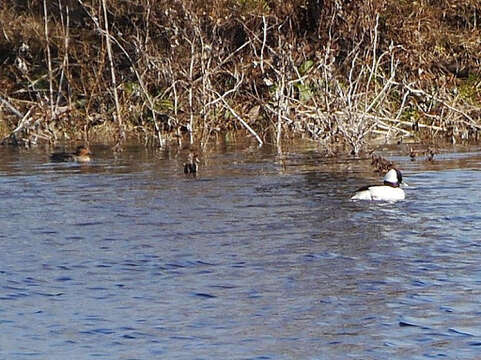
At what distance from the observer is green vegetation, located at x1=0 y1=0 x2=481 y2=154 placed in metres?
25.2

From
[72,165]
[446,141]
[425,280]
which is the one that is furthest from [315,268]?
[446,141]

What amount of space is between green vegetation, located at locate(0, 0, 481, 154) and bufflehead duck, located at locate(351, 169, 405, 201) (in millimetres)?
6330

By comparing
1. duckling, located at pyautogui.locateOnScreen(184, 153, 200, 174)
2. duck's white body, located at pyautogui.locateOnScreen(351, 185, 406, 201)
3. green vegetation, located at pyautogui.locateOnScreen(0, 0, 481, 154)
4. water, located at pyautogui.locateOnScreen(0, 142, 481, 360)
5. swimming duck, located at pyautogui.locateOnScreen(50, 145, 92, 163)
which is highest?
green vegetation, located at pyautogui.locateOnScreen(0, 0, 481, 154)

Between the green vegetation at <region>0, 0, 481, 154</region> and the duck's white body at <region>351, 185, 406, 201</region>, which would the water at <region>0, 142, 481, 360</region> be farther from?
the green vegetation at <region>0, 0, 481, 154</region>

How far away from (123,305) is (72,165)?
39.8 feet

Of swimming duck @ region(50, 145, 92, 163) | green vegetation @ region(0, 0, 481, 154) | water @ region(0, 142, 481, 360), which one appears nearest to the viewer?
water @ region(0, 142, 481, 360)

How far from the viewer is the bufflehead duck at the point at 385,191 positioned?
53.1 ft

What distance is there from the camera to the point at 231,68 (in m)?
28.5

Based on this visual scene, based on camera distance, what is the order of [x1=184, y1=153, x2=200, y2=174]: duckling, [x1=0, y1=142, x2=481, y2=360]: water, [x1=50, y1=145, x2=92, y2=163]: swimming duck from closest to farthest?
1. [x1=0, y1=142, x2=481, y2=360]: water
2. [x1=184, y1=153, x2=200, y2=174]: duckling
3. [x1=50, y1=145, x2=92, y2=163]: swimming duck

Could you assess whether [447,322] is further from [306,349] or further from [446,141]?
[446,141]

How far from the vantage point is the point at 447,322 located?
948 centimetres

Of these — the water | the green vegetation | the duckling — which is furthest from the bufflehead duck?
the green vegetation

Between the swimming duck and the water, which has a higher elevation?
the swimming duck

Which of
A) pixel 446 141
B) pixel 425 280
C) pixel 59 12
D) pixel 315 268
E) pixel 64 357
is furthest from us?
pixel 59 12
